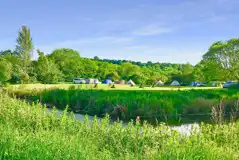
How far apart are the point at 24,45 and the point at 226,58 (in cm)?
3807

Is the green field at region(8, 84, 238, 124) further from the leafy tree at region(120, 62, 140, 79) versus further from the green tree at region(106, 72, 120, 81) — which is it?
the leafy tree at region(120, 62, 140, 79)

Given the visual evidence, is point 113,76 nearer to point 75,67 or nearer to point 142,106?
point 75,67

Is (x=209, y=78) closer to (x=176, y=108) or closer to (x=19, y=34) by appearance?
(x=176, y=108)

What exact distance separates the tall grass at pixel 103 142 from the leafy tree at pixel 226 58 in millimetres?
35566

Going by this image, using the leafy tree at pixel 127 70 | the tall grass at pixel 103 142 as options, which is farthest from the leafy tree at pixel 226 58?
the leafy tree at pixel 127 70

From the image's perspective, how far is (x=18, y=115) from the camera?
29.1 feet

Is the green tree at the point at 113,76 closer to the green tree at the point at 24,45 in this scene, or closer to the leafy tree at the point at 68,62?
the leafy tree at the point at 68,62

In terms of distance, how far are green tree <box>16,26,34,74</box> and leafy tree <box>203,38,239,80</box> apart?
33.0 metres

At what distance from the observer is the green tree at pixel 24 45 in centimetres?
5972

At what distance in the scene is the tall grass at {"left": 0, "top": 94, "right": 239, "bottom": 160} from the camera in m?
4.83

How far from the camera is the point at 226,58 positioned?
137ft

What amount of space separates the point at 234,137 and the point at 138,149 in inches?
90.3

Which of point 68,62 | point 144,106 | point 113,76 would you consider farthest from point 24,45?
point 144,106

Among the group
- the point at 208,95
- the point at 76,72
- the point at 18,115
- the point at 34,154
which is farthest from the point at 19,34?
the point at 34,154
